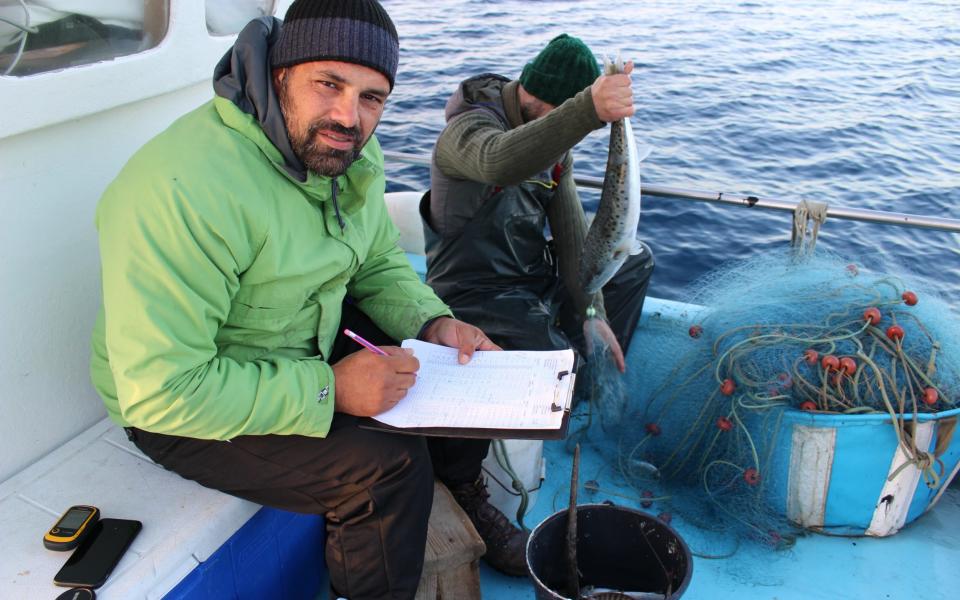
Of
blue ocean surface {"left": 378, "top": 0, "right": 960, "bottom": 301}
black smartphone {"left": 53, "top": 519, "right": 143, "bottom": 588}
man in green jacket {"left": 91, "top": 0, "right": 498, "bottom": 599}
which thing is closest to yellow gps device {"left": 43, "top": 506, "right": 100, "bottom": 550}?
black smartphone {"left": 53, "top": 519, "right": 143, "bottom": 588}

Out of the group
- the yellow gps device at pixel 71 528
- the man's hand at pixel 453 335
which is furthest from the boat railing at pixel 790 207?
the yellow gps device at pixel 71 528

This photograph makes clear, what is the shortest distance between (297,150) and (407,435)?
0.80 metres

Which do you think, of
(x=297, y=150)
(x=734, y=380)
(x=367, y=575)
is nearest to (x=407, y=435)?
(x=367, y=575)

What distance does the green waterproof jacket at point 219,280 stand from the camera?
1781mm

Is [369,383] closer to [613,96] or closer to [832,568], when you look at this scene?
[613,96]

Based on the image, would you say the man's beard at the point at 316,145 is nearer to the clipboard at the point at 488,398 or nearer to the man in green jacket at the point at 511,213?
the clipboard at the point at 488,398

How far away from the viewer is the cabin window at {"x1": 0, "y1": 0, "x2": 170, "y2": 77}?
205cm

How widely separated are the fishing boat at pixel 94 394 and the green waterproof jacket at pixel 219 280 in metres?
0.27

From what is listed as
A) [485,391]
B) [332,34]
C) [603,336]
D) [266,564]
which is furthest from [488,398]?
[603,336]

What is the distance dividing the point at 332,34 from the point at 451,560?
5.20ft

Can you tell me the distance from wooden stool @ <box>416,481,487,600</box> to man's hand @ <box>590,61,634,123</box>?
1421 mm

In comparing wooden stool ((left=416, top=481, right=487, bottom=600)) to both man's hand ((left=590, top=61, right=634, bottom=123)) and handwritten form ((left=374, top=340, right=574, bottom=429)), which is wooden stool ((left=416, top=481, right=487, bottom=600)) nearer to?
handwritten form ((left=374, top=340, right=574, bottom=429))

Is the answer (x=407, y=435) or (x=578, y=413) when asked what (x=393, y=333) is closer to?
(x=407, y=435)

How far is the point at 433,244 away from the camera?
3377mm
